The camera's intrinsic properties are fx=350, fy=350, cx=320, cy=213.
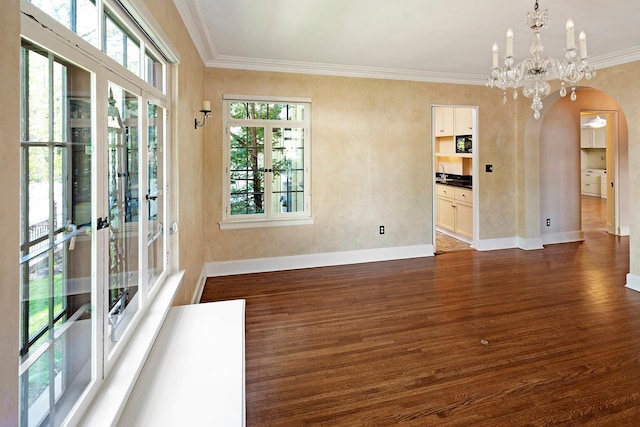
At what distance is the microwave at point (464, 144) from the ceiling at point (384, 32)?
5.58ft

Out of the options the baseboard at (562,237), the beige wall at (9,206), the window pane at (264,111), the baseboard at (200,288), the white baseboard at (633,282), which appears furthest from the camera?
the baseboard at (562,237)

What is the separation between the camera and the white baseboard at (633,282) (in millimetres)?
3774

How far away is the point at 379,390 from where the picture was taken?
212 centimetres

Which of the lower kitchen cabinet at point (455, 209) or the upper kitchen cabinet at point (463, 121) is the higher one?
the upper kitchen cabinet at point (463, 121)

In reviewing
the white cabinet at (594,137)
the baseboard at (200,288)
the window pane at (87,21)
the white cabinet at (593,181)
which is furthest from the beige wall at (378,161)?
the white cabinet at (594,137)

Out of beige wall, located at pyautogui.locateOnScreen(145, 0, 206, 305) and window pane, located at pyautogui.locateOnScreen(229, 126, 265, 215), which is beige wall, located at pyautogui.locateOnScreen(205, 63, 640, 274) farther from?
beige wall, located at pyautogui.locateOnScreen(145, 0, 206, 305)

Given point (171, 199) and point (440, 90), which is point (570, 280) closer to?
point (440, 90)

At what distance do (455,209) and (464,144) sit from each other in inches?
46.8

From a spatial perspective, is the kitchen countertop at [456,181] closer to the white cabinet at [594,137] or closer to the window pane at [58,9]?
the window pane at [58,9]

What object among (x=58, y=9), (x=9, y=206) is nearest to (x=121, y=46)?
(x=58, y=9)

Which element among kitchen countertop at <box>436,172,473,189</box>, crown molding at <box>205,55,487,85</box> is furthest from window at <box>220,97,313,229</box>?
kitchen countertop at <box>436,172,473,189</box>

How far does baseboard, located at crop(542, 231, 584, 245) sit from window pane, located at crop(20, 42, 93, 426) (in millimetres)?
6479

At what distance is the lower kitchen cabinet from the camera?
5.97 metres

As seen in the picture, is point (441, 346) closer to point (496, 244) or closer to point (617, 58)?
point (496, 244)
